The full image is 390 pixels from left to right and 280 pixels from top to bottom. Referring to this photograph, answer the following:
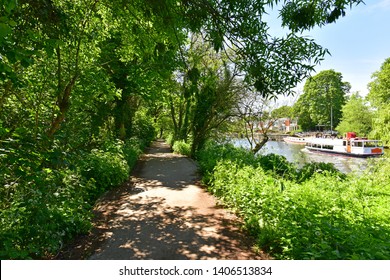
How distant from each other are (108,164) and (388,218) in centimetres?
798

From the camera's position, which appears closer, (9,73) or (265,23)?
(9,73)

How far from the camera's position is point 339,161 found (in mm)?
30328

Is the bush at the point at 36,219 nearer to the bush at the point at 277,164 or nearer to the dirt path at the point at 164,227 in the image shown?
the dirt path at the point at 164,227

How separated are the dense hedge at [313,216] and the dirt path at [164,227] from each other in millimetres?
502

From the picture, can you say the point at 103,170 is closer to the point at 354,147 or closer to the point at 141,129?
the point at 141,129

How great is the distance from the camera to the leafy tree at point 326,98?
60.7 metres

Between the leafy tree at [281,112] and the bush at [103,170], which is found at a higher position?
the leafy tree at [281,112]

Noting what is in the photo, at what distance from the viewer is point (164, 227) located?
18.3 ft

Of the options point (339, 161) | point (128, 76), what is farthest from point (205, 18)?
point (339, 161)

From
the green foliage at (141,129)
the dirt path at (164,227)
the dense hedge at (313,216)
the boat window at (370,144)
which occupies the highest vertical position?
the green foliage at (141,129)

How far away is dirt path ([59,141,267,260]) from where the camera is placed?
14.6 feet

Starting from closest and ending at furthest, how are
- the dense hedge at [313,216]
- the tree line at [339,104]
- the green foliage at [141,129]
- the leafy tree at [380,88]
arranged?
the dense hedge at [313,216] → the green foliage at [141,129] → the leafy tree at [380,88] → the tree line at [339,104]

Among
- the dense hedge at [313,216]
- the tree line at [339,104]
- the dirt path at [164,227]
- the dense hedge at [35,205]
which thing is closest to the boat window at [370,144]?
the tree line at [339,104]
